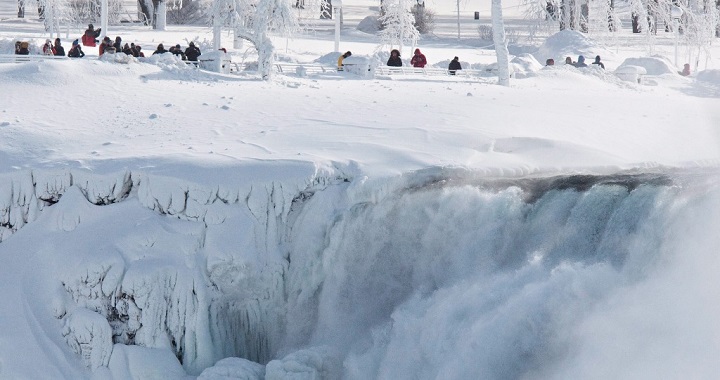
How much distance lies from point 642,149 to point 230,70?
27.0 feet

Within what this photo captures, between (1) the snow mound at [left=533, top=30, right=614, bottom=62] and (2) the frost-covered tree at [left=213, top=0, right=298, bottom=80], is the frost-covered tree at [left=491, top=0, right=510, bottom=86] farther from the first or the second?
(1) the snow mound at [left=533, top=30, right=614, bottom=62]

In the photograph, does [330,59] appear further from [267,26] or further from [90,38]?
[90,38]

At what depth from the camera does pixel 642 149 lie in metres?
16.0

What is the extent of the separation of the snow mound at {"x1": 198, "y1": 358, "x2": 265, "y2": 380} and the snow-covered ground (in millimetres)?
25

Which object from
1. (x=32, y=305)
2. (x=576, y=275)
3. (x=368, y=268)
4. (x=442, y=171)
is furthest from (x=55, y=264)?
(x=576, y=275)

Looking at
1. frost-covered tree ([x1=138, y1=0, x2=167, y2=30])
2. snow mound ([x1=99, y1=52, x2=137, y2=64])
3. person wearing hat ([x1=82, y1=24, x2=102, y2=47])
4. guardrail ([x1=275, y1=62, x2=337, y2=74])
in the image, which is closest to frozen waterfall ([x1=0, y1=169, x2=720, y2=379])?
snow mound ([x1=99, y1=52, x2=137, y2=64])

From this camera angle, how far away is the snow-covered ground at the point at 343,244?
35.5 ft

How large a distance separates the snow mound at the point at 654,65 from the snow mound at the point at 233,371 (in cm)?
2161

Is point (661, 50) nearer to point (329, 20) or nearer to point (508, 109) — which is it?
point (329, 20)

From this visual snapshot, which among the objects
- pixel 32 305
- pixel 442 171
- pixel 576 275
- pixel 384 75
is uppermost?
pixel 384 75

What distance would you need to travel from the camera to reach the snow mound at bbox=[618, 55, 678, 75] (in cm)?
3160

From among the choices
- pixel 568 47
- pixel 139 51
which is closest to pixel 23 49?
pixel 139 51

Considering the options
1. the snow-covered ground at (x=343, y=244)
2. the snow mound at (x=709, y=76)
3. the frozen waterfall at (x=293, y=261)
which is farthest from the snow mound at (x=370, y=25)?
the frozen waterfall at (x=293, y=261)

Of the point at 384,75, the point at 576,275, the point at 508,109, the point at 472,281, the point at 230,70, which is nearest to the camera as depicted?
the point at 576,275
